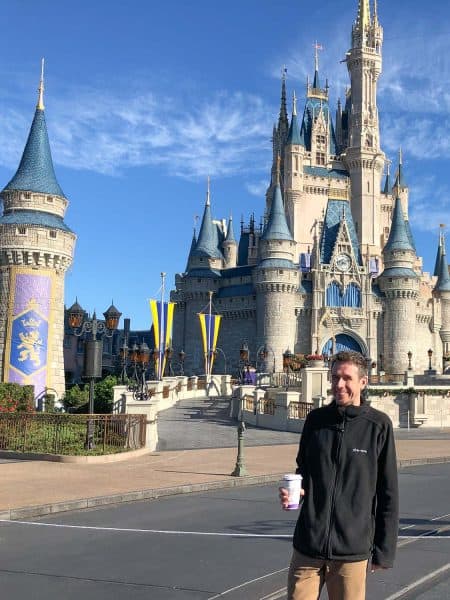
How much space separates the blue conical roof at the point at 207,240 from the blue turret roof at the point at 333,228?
439 inches

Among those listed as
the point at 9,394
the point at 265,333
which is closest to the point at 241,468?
the point at 9,394

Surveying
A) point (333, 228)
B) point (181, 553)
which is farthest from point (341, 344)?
point (181, 553)

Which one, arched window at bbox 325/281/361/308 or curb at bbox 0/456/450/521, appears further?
arched window at bbox 325/281/361/308

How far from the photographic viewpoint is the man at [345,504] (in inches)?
156

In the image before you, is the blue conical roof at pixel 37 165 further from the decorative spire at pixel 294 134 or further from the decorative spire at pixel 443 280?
the decorative spire at pixel 443 280

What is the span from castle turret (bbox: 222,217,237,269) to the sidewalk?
6597 centimetres

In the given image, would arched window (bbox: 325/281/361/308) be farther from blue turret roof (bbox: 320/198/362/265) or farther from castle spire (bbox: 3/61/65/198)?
castle spire (bbox: 3/61/65/198)

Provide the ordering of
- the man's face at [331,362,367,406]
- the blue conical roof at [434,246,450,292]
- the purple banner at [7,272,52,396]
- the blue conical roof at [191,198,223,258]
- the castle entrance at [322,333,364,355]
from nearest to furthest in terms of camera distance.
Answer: the man's face at [331,362,367,406] → the purple banner at [7,272,52,396] → the castle entrance at [322,333,364,355] → the blue conical roof at [191,198,223,258] → the blue conical roof at [434,246,450,292]

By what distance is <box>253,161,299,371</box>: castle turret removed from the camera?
221ft

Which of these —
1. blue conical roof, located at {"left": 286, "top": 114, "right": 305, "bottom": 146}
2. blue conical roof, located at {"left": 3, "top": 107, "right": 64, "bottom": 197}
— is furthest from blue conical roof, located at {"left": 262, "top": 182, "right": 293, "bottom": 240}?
blue conical roof, located at {"left": 3, "top": 107, "right": 64, "bottom": 197}

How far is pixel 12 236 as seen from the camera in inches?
1412

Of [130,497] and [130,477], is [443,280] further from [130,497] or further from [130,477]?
[130,497]

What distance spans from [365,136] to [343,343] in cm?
2335

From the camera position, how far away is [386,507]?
403 cm
